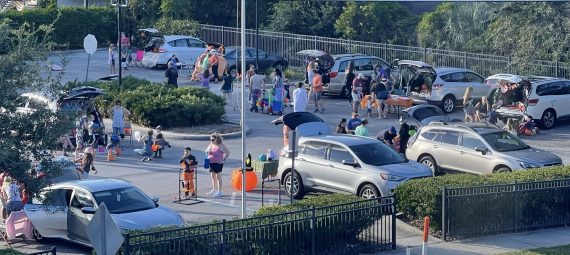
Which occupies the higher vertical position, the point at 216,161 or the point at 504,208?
the point at 216,161

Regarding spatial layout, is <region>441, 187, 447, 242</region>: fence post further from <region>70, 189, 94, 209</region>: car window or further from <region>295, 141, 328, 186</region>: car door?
<region>70, 189, 94, 209</region>: car window

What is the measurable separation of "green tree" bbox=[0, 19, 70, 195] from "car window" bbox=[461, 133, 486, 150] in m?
11.9

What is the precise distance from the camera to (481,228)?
820 inches

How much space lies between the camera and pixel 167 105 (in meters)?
32.2

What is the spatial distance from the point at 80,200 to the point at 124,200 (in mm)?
755

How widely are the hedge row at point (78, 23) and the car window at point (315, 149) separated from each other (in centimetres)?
2754

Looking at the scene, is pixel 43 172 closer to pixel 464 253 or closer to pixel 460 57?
pixel 464 253

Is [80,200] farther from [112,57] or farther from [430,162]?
[112,57]

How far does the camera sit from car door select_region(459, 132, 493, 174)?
2481cm

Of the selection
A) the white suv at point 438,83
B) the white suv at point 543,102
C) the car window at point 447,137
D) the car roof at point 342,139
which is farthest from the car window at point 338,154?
the white suv at point 438,83

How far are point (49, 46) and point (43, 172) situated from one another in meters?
1.75

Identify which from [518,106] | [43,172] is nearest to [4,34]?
[43,172]

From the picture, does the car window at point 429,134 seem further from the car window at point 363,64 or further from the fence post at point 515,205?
the car window at point 363,64

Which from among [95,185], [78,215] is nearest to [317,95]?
[95,185]
